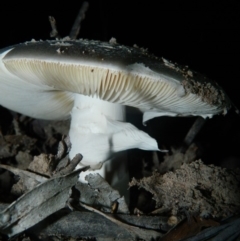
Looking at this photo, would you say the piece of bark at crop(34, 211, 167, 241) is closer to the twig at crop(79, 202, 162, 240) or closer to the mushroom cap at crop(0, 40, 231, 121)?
the twig at crop(79, 202, 162, 240)

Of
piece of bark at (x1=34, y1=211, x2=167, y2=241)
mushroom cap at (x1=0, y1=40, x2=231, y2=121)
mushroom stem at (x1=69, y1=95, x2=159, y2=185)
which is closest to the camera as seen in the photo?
mushroom cap at (x1=0, y1=40, x2=231, y2=121)

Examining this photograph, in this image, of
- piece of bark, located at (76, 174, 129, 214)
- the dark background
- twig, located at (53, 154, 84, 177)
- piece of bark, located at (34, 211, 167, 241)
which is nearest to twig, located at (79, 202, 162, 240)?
piece of bark, located at (34, 211, 167, 241)

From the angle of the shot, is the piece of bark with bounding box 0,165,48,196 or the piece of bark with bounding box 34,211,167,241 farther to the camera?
the piece of bark with bounding box 0,165,48,196

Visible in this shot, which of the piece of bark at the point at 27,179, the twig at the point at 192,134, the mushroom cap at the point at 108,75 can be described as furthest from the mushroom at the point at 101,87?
the twig at the point at 192,134

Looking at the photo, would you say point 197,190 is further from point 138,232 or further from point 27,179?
point 27,179

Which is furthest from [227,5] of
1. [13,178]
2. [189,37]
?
[13,178]

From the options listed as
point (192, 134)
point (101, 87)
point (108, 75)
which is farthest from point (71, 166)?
point (192, 134)

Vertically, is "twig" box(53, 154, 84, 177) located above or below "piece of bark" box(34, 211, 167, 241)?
above
